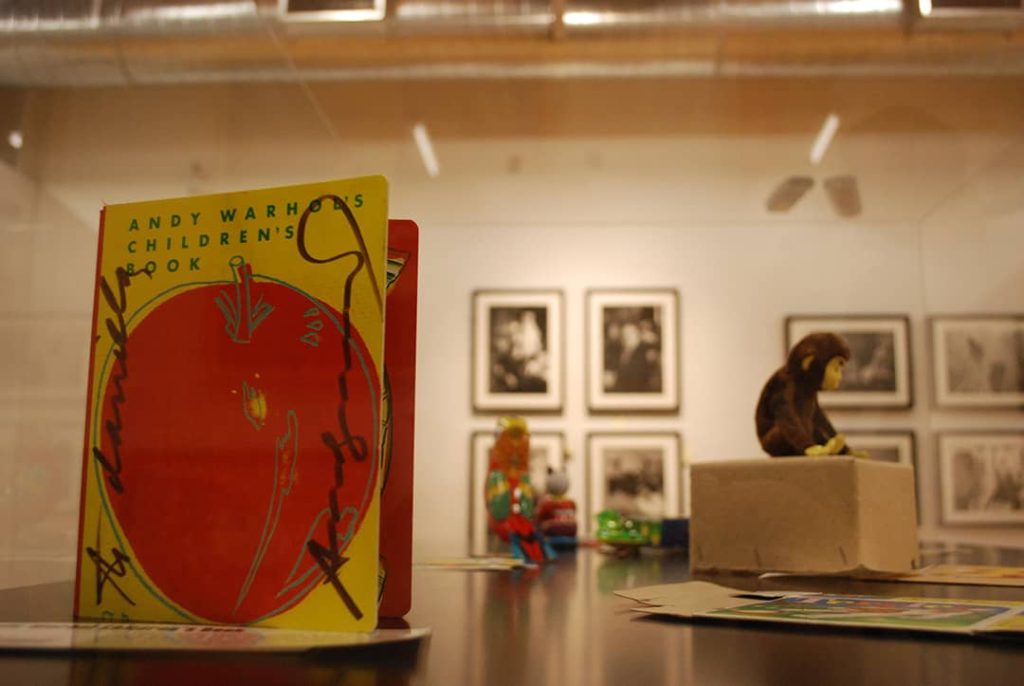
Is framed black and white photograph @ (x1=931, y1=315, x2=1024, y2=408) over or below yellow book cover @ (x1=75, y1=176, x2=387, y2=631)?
over

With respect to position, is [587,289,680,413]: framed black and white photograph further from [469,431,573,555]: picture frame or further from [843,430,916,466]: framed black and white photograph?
[843,430,916,466]: framed black and white photograph

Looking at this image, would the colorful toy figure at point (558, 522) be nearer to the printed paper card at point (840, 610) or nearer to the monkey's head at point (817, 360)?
the monkey's head at point (817, 360)

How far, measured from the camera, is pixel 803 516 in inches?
35.4

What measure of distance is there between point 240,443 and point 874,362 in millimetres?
3739

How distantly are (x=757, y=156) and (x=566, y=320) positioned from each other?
105 cm

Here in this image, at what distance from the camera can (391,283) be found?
0.54 m

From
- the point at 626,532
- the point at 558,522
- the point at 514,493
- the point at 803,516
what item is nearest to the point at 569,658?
the point at 803,516

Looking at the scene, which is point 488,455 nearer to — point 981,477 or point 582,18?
point 582,18

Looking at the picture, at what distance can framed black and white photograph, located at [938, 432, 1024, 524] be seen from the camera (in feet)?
12.1

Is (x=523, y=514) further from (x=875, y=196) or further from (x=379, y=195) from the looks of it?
(x=875, y=196)

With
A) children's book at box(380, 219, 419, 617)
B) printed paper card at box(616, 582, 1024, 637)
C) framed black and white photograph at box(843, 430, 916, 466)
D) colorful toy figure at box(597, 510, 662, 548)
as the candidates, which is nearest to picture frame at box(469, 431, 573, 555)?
framed black and white photograph at box(843, 430, 916, 466)

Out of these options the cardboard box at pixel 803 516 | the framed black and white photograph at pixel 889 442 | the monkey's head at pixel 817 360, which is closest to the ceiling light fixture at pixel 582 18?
the framed black and white photograph at pixel 889 442
